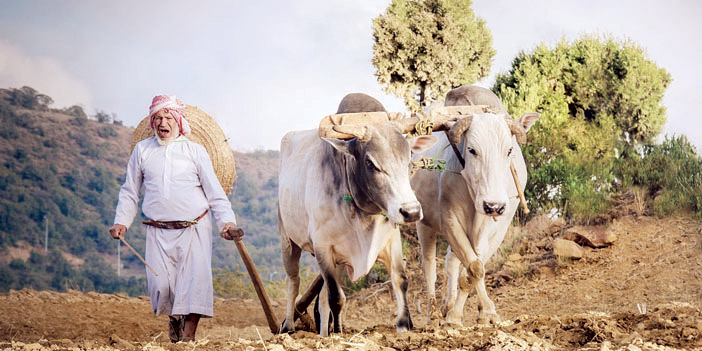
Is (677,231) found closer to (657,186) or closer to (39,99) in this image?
(657,186)

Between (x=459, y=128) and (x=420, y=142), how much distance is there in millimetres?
551

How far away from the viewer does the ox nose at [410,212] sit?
5004 millimetres

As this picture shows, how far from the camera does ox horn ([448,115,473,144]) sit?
604cm

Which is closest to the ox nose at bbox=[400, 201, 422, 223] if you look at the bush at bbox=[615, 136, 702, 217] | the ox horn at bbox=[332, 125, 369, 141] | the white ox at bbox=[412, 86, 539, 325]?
the ox horn at bbox=[332, 125, 369, 141]

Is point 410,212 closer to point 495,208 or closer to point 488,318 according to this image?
point 495,208

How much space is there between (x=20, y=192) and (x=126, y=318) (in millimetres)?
30450

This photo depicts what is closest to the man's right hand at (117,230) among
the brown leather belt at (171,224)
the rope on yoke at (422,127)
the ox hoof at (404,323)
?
the brown leather belt at (171,224)

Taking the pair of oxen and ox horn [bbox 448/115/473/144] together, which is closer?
the pair of oxen

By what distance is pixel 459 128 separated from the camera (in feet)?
19.9

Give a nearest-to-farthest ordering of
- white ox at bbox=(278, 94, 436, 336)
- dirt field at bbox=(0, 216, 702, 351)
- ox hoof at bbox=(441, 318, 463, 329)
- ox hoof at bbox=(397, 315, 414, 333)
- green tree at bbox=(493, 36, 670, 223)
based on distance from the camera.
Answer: white ox at bbox=(278, 94, 436, 336) < ox hoof at bbox=(397, 315, 414, 333) < ox hoof at bbox=(441, 318, 463, 329) < dirt field at bbox=(0, 216, 702, 351) < green tree at bbox=(493, 36, 670, 223)

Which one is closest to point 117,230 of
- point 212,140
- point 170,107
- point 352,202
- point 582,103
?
point 170,107

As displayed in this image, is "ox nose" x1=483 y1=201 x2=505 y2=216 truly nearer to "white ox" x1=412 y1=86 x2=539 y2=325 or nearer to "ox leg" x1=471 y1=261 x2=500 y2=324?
"white ox" x1=412 y1=86 x2=539 y2=325

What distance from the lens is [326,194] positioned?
595cm

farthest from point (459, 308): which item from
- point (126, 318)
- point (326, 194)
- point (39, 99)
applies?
point (39, 99)
